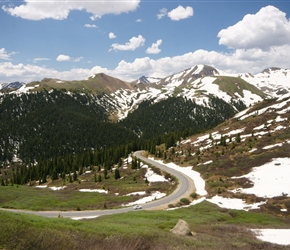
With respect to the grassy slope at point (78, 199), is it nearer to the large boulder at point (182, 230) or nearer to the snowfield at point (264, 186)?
the snowfield at point (264, 186)

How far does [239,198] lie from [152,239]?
131 ft

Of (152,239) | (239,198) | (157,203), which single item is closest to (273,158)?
(239,198)

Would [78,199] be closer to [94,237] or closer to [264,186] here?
→ [264,186]

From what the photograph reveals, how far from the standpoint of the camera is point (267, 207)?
4922cm

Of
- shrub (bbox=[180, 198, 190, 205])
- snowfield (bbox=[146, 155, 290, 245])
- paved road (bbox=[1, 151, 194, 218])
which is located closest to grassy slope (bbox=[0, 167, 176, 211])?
paved road (bbox=[1, 151, 194, 218])

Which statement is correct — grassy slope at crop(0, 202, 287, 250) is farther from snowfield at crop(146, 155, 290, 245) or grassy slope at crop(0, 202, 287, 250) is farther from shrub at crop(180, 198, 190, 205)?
shrub at crop(180, 198, 190, 205)

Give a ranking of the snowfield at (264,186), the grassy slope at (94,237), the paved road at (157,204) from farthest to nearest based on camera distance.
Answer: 1. the paved road at (157,204)
2. the snowfield at (264,186)
3. the grassy slope at (94,237)

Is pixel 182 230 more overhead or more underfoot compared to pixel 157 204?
more overhead

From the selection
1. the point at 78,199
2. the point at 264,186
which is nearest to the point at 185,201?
the point at 264,186

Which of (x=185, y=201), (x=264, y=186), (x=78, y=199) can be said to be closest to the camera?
(x=185, y=201)

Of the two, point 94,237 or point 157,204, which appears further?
Result: point 157,204

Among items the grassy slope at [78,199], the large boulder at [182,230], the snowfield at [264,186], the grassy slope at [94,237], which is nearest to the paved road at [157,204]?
the snowfield at [264,186]

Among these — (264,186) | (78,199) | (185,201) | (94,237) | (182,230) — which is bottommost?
(78,199)

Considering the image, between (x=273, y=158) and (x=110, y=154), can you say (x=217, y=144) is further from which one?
(x=110, y=154)
